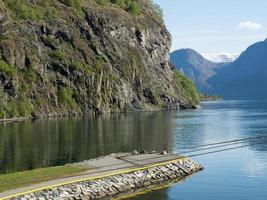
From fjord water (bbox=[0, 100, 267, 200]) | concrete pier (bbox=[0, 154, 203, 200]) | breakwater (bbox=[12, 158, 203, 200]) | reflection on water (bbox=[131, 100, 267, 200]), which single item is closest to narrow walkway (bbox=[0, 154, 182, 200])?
concrete pier (bbox=[0, 154, 203, 200])

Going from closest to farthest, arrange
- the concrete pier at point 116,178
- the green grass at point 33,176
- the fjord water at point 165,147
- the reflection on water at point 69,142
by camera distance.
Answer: the concrete pier at point 116,178 → the green grass at point 33,176 → the fjord water at point 165,147 → the reflection on water at point 69,142

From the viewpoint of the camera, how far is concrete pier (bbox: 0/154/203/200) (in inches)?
2115

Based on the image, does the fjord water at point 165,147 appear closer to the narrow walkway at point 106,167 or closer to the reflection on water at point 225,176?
the reflection on water at point 225,176

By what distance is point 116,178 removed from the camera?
60.9m

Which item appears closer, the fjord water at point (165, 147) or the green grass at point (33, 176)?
the green grass at point (33, 176)

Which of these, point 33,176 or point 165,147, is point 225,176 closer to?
point 33,176

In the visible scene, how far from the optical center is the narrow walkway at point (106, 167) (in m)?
53.2

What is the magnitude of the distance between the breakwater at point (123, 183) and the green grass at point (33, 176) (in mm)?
3018

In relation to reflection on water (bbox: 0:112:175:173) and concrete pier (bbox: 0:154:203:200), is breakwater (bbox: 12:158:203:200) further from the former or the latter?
reflection on water (bbox: 0:112:175:173)

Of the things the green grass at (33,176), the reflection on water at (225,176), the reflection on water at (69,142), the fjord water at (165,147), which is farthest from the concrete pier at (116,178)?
the reflection on water at (69,142)

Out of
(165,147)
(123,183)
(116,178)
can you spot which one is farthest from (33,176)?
(165,147)

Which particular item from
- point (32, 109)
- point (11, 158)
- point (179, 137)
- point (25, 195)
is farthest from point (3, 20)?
point (25, 195)

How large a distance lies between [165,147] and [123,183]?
36657 mm

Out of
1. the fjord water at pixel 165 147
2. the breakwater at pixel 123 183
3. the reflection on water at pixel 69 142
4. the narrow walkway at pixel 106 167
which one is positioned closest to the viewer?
the narrow walkway at pixel 106 167
